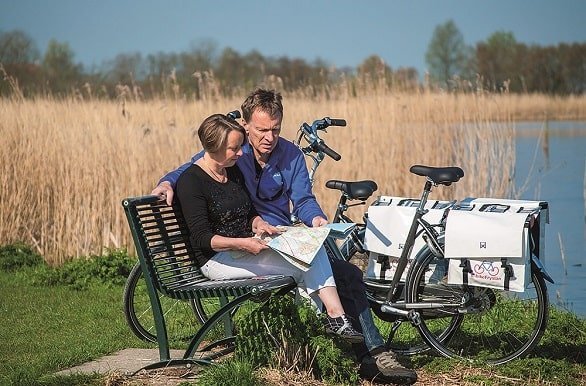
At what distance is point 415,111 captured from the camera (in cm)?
1079

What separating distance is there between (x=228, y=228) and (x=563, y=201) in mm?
11408

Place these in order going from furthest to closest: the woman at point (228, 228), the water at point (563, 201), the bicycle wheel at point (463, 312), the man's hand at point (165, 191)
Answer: the water at point (563, 201)
the bicycle wheel at point (463, 312)
the man's hand at point (165, 191)
the woman at point (228, 228)

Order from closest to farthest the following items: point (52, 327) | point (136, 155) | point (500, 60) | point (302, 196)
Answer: point (302, 196) < point (52, 327) < point (136, 155) < point (500, 60)

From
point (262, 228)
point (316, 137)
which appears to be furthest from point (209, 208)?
point (316, 137)

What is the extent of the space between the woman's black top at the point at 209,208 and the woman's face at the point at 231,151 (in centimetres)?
11

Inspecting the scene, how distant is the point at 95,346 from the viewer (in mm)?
5930

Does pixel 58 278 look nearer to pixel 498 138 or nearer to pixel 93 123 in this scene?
pixel 93 123

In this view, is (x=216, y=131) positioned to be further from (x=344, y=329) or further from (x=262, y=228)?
(x=344, y=329)

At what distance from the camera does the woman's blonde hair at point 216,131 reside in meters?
5.02

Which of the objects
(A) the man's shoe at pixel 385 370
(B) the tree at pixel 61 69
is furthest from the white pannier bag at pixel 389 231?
(B) the tree at pixel 61 69

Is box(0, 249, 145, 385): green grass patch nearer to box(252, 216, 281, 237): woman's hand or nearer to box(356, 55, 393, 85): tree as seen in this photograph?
box(252, 216, 281, 237): woman's hand

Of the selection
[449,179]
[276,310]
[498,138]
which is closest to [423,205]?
[449,179]

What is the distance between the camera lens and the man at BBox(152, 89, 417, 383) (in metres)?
4.96

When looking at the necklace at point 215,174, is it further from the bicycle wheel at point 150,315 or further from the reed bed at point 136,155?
the reed bed at point 136,155
